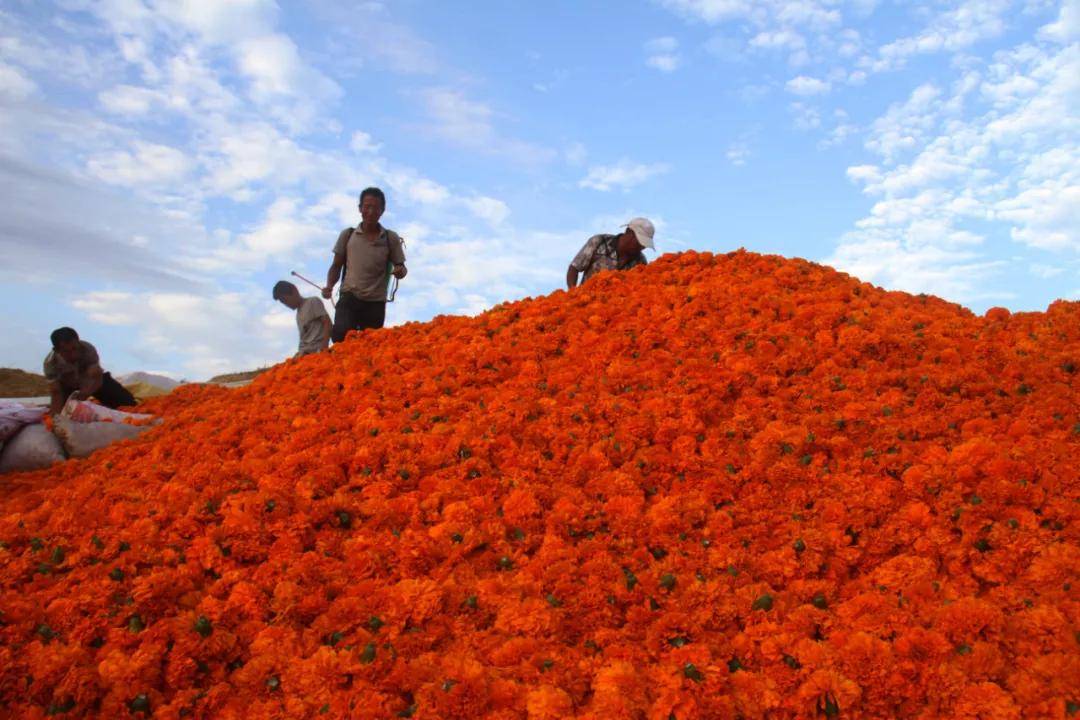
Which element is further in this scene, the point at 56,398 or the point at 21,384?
the point at 21,384

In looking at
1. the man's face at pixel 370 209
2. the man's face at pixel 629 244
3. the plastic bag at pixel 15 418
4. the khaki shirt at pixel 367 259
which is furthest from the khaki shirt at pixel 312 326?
the man's face at pixel 629 244

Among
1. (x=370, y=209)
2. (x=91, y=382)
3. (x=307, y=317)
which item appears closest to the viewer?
(x=91, y=382)

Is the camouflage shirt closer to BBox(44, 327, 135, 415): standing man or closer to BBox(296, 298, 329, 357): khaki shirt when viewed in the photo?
BBox(296, 298, 329, 357): khaki shirt

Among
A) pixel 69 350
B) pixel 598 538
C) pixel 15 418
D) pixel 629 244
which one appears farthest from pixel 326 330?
pixel 598 538

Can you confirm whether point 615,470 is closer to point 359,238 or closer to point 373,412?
point 373,412

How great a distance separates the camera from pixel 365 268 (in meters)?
9.64

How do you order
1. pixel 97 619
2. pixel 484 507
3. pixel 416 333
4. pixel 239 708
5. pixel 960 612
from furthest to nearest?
pixel 416 333 → pixel 484 507 → pixel 97 619 → pixel 960 612 → pixel 239 708

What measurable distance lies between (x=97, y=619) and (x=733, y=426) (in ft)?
13.9

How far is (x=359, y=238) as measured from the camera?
31.3 feet

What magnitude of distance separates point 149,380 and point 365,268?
31.9ft

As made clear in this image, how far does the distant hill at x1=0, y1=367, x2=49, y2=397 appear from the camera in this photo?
1512cm

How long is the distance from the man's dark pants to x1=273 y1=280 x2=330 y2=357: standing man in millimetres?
773

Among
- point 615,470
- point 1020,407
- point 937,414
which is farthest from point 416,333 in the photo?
point 1020,407

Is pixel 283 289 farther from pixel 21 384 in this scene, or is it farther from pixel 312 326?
pixel 21 384
